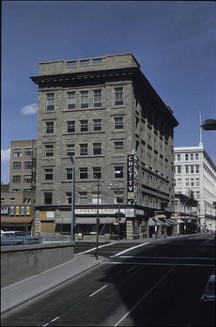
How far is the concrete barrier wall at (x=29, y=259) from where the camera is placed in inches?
1243

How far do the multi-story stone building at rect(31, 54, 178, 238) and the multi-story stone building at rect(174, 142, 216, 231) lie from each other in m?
85.6

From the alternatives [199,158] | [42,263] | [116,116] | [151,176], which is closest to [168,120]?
[151,176]

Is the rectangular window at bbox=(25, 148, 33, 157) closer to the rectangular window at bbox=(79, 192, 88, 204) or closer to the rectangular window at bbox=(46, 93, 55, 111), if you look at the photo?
the rectangular window at bbox=(46, 93, 55, 111)

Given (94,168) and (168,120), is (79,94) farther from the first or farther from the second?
(168,120)

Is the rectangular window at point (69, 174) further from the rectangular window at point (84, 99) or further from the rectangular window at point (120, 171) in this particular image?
the rectangular window at point (84, 99)

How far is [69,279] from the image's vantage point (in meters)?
35.1

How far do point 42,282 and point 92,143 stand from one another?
151ft

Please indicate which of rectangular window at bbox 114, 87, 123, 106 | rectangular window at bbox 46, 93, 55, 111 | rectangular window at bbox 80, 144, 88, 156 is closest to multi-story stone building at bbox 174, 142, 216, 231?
rectangular window at bbox 80, 144, 88, 156

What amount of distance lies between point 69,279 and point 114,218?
39734 mm

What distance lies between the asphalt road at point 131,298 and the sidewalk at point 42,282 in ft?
2.28

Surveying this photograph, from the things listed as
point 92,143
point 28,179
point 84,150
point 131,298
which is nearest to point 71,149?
point 84,150

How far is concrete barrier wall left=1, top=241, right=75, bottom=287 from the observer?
31562mm

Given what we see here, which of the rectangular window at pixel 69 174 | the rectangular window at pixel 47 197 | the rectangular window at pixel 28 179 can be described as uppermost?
the rectangular window at pixel 28 179

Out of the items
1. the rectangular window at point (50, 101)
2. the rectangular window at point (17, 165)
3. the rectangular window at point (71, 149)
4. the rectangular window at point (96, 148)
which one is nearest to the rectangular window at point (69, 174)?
the rectangular window at point (71, 149)
